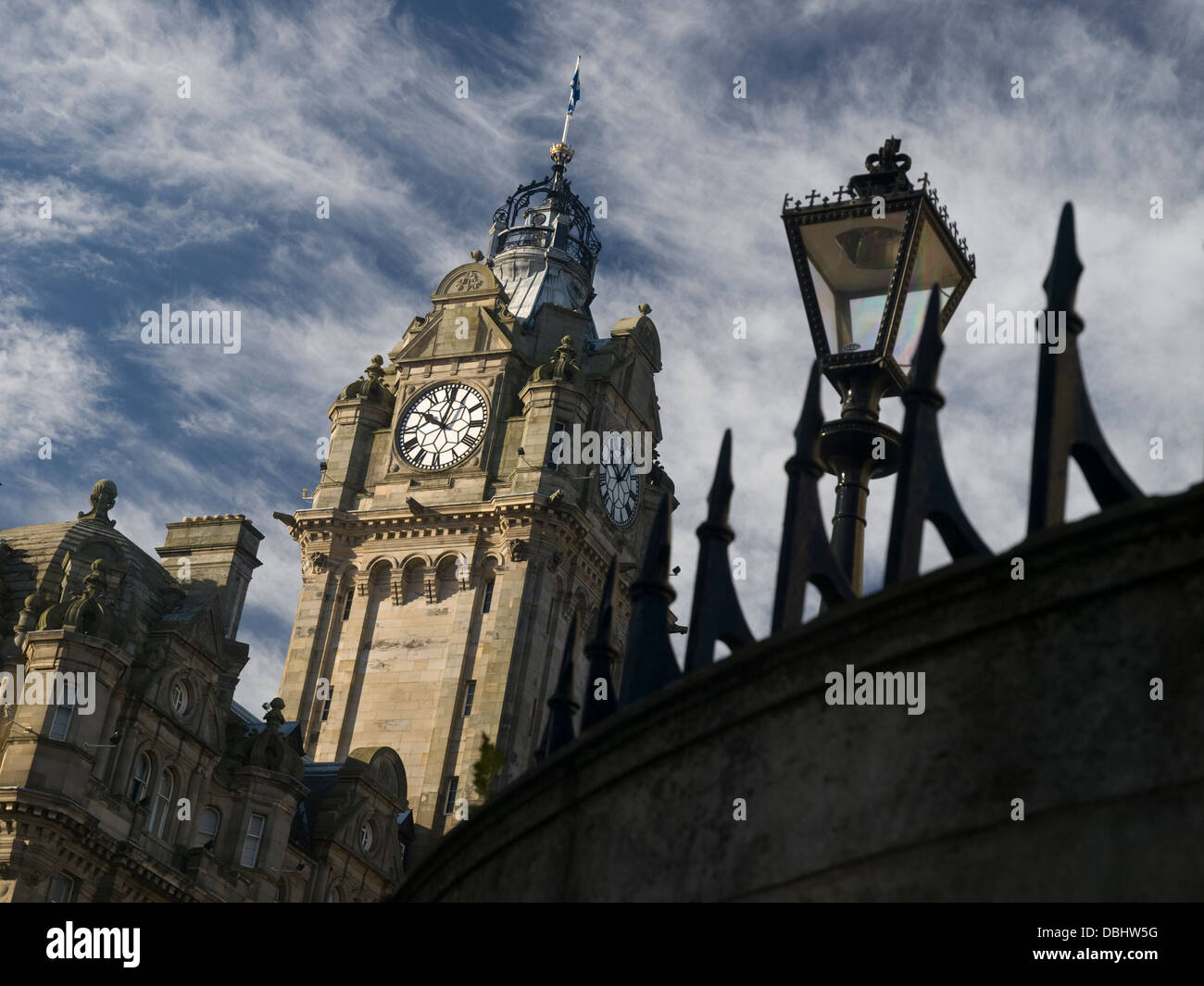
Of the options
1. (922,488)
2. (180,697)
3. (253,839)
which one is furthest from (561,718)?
(253,839)

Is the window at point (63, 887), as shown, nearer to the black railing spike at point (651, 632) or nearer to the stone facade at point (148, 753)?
the stone facade at point (148, 753)

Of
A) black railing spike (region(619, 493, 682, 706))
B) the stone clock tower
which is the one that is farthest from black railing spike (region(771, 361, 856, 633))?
the stone clock tower

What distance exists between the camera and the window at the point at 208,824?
4862 centimetres

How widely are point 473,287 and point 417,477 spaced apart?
30.2 feet

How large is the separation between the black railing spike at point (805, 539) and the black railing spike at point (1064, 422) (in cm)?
126

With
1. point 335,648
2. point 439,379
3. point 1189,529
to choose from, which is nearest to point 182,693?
point 335,648

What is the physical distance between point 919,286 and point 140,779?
36.0 metres

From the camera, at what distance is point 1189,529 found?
7461 mm

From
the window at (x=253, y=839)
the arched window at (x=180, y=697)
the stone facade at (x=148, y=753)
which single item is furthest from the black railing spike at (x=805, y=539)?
the window at (x=253, y=839)

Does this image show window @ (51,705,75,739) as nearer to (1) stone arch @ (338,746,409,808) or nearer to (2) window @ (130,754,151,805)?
(2) window @ (130,754,151,805)

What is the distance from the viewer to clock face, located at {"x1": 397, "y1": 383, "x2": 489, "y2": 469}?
76.7 m

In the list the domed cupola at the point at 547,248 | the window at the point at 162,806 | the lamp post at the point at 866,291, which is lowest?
the lamp post at the point at 866,291

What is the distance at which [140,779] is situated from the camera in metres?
45.6

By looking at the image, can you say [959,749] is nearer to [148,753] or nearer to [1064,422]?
[1064,422]
